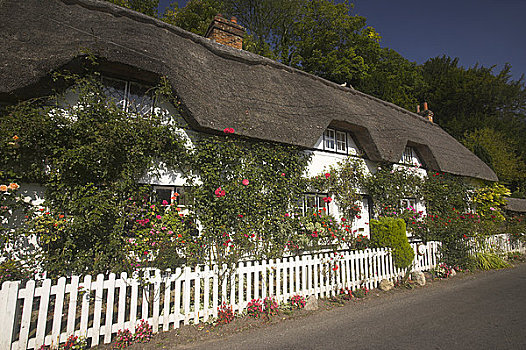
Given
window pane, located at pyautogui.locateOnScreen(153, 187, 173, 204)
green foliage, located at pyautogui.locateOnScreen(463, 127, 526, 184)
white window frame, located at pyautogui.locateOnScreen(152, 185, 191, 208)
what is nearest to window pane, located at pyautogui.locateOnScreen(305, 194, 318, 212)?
white window frame, located at pyautogui.locateOnScreen(152, 185, 191, 208)

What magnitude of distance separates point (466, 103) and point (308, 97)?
21.8 m

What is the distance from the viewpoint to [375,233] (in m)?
6.45

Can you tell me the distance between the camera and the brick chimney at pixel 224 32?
8633mm

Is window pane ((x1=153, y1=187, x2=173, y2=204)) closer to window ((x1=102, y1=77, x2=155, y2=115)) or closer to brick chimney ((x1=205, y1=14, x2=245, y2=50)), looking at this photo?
window ((x1=102, y1=77, x2=155, y2=115))

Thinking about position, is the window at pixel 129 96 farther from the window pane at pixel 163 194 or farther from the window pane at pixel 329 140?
the window pane at pixel 329 140

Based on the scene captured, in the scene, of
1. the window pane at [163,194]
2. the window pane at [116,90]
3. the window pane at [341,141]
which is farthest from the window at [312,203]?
the window pane at [116,90]

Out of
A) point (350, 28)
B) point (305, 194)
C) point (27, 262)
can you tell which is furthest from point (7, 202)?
point (350, 28)

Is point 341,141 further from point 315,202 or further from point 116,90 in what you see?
point 116,90

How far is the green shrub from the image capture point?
6.09m

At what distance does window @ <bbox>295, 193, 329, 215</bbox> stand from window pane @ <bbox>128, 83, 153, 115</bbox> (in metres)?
4.16

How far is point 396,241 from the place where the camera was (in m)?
6.14

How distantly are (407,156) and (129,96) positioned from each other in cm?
960

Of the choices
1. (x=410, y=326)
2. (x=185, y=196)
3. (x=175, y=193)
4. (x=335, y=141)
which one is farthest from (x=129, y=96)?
(x=410, y=326)

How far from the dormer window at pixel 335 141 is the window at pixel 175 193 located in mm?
4439
